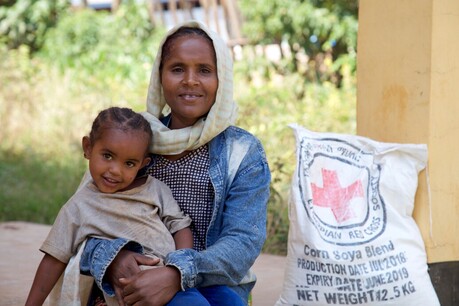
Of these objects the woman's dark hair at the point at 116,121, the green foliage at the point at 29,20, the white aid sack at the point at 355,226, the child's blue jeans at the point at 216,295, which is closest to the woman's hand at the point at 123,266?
the child's blue jeans at the point at 216,295

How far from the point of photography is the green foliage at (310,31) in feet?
36.4

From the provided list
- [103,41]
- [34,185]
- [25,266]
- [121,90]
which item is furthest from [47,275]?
[103,41]

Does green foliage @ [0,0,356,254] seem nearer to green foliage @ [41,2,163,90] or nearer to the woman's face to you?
green foliage @ [41,2,163,90]

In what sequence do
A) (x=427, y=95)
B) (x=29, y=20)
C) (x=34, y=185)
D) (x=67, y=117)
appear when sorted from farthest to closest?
1. (x=29, y=20)
2. (x=67, y=117)
3. (x=34, y=185)
4. (x=427, y=95)

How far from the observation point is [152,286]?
94.9 inches

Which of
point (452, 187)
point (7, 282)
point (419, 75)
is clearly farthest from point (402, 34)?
point (7, 282)

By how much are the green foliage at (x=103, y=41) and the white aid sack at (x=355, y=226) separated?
26.3ft

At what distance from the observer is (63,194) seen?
7.22 metres

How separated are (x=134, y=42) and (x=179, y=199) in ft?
32.8

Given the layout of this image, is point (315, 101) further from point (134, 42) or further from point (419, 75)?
point (419, 75)

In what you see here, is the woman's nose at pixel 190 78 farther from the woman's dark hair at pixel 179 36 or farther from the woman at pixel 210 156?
the woman's dark hair at pixel 179 36

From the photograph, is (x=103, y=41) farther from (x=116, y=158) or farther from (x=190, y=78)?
(x=116, y=158)

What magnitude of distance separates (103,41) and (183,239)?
10.4m

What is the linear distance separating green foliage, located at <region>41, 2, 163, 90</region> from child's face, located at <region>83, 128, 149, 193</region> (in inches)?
354
